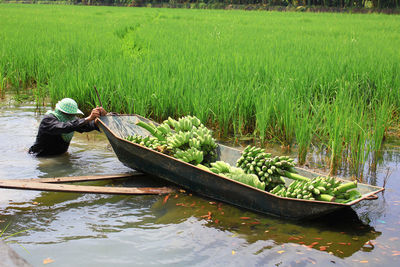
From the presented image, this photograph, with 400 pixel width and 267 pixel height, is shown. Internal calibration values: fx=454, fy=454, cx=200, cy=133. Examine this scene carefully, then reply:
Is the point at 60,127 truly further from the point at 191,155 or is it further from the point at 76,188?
the point at 191,155

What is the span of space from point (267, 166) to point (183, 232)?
0.82 m

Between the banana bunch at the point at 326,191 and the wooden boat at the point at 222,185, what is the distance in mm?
90

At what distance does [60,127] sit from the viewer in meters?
4.01

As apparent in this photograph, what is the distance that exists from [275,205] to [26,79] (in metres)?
5.83

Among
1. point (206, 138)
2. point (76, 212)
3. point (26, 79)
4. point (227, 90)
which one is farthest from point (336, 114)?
point (26, 79)

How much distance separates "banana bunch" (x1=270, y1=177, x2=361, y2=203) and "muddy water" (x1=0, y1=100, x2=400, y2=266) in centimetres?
20

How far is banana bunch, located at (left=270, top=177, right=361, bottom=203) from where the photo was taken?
284 centimetres

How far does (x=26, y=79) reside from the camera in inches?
295

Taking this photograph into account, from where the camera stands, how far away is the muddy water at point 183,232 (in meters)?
2.55

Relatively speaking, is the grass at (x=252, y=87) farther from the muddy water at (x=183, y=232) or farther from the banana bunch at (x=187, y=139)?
the banana bunch at (x=187, y=139)

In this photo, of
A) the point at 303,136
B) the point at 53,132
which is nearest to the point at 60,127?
the point at 53,132

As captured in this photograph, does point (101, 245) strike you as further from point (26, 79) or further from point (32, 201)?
point (26, 79)

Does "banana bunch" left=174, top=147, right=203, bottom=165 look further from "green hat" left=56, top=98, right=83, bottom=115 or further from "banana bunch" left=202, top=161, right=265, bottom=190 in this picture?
"green hat" left=56, top=98, right=83, bottom=115

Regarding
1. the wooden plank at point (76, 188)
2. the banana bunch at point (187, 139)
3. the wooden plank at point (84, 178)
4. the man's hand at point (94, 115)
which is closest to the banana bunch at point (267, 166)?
the banana bunch at point (187, 139)
